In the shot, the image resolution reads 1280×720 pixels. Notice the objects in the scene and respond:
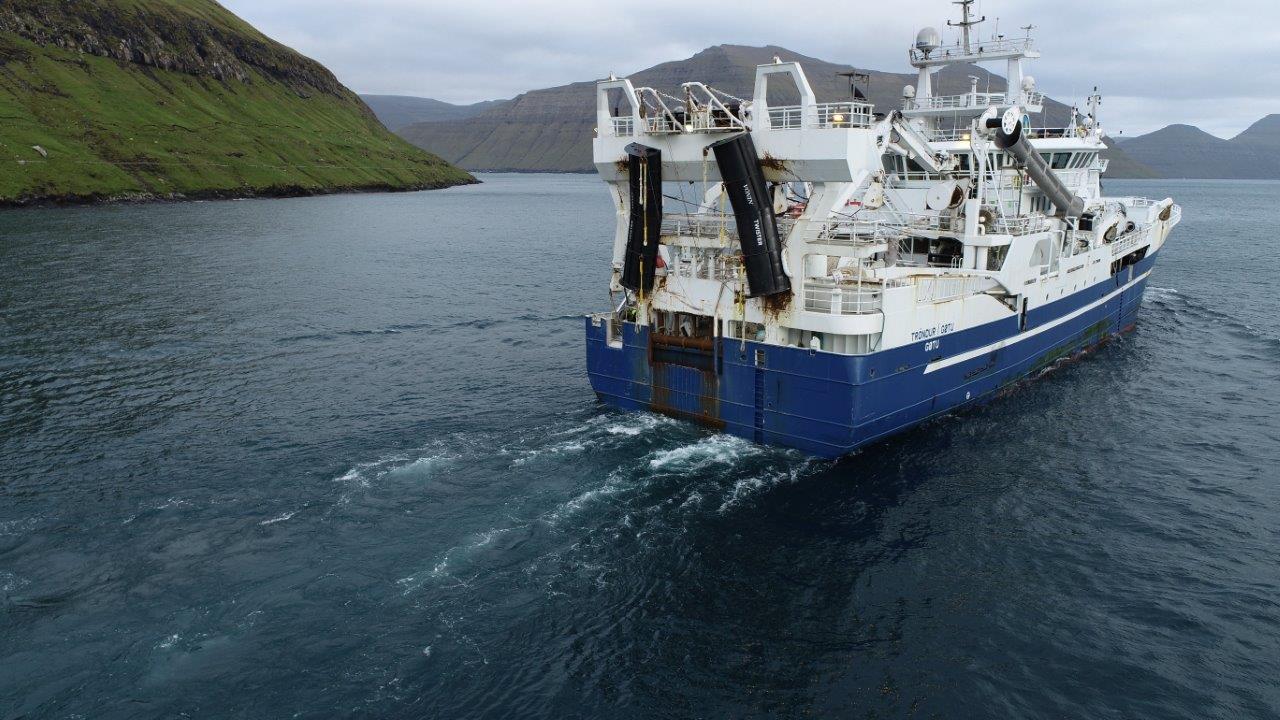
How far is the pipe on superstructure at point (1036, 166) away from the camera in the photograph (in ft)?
118

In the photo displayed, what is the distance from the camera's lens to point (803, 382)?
2898 cm

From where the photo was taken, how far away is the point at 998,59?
46.9 metres

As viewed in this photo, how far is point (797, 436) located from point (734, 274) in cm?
636

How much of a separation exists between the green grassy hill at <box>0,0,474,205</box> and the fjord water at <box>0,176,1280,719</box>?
3970 inches

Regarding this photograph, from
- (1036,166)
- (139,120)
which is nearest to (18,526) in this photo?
(1036,166)

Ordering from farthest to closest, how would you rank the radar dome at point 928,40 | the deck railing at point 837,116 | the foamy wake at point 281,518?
the radar dome at point 928,40, the deck railing at point 837,116, the foamy wake at point 281,518

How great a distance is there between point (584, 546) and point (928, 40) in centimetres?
3674

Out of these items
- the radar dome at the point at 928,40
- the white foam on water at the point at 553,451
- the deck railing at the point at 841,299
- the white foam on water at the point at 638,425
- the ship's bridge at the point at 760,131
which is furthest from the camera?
the radar dome at the point at 928,40

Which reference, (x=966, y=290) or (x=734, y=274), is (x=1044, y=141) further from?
(x=734, y=274)

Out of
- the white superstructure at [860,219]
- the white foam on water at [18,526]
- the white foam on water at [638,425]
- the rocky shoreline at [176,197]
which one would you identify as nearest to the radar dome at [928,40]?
the white superstructure at [860,219]

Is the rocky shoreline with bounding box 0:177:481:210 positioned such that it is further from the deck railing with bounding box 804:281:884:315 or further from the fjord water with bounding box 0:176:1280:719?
the deck railing with bounding box 804:281:884:315

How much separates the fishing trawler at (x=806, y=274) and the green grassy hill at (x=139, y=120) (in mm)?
116570

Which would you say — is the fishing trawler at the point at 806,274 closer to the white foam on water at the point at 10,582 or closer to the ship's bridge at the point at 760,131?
the ship's bridge at the point at 760,131

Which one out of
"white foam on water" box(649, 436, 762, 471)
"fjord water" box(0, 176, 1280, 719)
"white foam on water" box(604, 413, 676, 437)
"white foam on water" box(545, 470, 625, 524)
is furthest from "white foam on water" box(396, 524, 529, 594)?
"white foam on water" box(604, 413, 676, 437)
